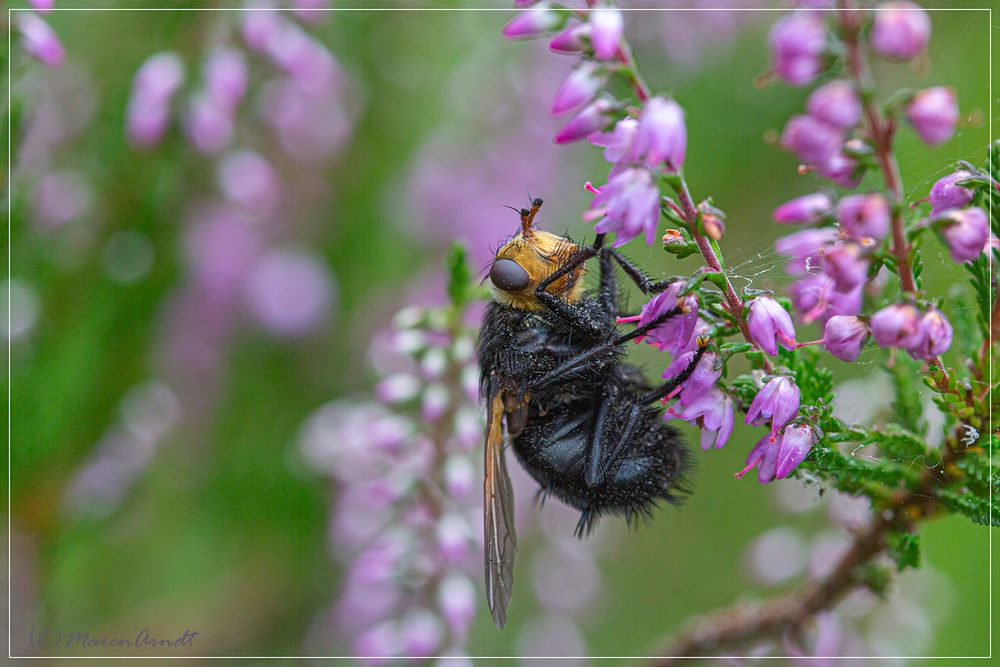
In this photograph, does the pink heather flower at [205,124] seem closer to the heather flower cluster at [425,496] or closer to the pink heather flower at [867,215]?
the heather flower cluster at [425,496]

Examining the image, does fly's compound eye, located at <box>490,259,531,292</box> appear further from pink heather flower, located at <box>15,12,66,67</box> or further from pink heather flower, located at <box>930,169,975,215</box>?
pink heather flower, located at <box>15,12,66,67</box>

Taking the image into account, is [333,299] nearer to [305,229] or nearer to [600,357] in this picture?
[305,229]

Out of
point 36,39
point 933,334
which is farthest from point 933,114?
point 36,39

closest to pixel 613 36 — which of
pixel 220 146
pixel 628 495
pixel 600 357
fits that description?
pixel 600 357

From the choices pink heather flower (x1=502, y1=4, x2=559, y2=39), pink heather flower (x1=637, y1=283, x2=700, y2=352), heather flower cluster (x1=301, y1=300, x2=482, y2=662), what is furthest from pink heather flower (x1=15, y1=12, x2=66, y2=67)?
pink heather flower (x1=637, y1=283, x2=700, y2=352)

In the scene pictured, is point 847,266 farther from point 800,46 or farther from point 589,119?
point 589,119

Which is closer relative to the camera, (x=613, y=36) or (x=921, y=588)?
(x=613, y=36)
